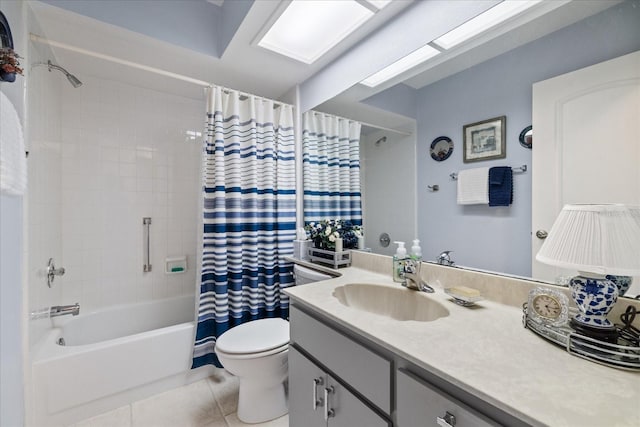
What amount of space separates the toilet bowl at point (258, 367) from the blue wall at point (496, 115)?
1.00 m

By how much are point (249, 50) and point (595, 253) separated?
1941mm

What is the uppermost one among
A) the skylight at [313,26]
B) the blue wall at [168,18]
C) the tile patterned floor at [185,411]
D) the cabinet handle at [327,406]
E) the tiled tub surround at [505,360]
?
the blue wall at [168,18]

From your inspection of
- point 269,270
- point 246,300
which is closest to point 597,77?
point 269,270

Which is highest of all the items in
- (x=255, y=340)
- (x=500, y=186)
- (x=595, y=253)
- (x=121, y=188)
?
(x=121, y=188)

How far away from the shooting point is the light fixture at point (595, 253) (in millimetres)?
599

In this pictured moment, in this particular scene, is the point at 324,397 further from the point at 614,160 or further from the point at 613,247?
the point at 614,160

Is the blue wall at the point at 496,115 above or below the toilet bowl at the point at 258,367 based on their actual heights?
above

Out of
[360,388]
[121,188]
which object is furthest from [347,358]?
[121,188]

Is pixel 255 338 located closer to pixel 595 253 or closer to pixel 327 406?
pixel 327 406

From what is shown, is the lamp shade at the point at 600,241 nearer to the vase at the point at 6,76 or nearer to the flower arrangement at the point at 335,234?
the flower arrangement at the point at 335,234

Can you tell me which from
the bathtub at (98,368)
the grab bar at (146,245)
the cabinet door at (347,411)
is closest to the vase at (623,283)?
the cabinet door at (347,411)

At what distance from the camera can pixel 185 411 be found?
5.14 ft

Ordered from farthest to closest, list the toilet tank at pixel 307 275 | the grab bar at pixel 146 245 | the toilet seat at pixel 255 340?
the grab bar at pixel 146 245, the toilet tank at pixel 307 275, the toilet seat at pixel 255 340

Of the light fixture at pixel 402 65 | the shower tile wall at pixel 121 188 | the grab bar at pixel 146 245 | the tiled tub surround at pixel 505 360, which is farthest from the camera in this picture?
the grab bar at pixel 146 245
